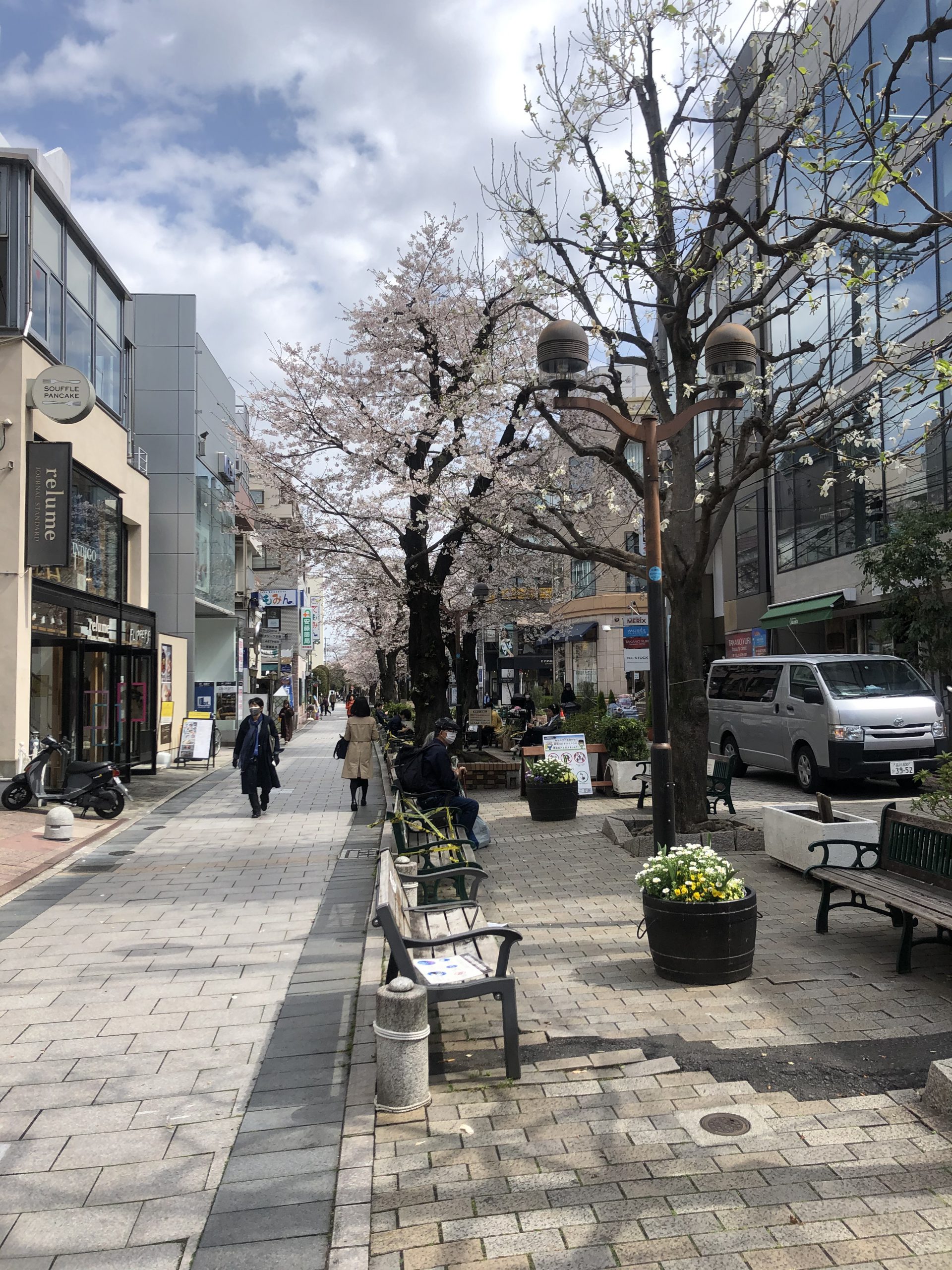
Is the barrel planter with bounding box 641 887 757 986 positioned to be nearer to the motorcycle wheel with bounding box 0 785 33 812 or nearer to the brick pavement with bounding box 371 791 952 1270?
the brick pavement with bounding box 371 791 952 1270

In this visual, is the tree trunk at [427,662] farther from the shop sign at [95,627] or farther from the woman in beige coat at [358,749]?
the shop sign at [95,627]

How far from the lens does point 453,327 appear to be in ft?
60.0

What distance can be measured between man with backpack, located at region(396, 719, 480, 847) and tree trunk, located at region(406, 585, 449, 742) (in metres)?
8.03

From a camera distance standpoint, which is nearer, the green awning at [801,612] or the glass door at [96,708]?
the glass door at [96,708]

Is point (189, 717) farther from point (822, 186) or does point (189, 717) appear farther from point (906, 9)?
point (906, 9)

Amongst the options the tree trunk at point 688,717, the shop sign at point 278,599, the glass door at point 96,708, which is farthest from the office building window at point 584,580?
the tree trunk at point 688,717

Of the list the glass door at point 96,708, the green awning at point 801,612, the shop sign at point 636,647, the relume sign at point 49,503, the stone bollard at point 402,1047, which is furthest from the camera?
the green awning at point 801,612

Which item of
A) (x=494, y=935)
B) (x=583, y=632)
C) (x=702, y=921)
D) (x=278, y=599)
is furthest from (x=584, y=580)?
(x=494, y=935)

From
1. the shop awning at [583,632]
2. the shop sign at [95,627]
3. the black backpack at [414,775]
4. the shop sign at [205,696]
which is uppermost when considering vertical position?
the shop awning at [583,632]

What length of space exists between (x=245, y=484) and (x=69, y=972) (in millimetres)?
38979

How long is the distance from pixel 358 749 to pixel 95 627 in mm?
6928

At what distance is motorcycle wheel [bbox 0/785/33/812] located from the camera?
1409cm

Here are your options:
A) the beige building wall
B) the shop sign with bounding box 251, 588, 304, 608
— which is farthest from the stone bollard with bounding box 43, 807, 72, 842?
the shop sign with bounding box 251, 588, 304, 608

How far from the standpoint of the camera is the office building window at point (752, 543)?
3141 centimetres
